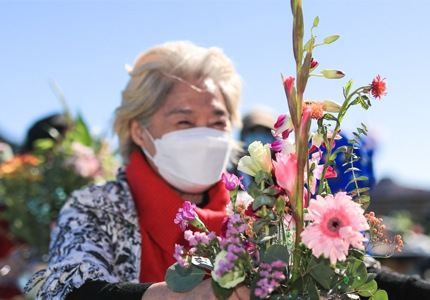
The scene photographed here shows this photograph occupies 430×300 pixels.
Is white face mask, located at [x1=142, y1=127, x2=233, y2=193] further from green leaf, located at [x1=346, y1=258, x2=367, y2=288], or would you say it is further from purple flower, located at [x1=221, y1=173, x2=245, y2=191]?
green leaf, located at [x1=346, y1=258, x2=367, y2=288]

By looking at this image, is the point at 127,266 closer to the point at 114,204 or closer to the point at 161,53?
the point at 114,204

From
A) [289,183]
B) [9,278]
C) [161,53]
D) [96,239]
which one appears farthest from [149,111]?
[9,278]

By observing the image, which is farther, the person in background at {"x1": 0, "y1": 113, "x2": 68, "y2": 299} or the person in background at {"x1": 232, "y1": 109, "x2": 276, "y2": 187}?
the person in background at {"x1": 232, "y1": 109, "x2": 276, "y2": 187}

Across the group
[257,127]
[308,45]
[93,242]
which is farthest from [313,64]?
[257,127]

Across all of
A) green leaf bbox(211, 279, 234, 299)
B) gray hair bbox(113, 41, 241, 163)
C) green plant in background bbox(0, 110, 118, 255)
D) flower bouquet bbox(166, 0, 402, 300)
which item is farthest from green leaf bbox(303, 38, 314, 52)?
green plant in background bbox(0, 110, 118, 255)

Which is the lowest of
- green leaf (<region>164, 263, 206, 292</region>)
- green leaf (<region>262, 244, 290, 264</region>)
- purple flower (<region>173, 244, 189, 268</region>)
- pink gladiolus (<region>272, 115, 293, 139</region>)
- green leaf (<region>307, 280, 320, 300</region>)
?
green leaf (<region>164, 263, 206, 292</region>)

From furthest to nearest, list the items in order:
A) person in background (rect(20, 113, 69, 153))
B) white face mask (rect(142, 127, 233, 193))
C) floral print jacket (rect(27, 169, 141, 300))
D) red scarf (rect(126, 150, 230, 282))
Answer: person in background (rect(20, 113, 69, 153)), white face mask (rect(142, 127, 233, 193)), red scarf (rect(126, 150, 230, 282)), floral print jacket (rect(27, 169, 141, 300))

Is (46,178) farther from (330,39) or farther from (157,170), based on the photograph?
(330,39)

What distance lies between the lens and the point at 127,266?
6.24ft

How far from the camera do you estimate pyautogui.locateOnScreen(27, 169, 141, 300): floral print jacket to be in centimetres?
157

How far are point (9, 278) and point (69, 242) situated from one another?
186 centimetres

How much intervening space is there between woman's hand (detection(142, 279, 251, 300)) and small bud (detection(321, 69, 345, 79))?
430 mm

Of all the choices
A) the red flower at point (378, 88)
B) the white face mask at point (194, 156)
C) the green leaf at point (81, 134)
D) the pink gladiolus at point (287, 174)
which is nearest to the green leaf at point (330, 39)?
the red flower at point (378, 88)

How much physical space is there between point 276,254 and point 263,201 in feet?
0.31
